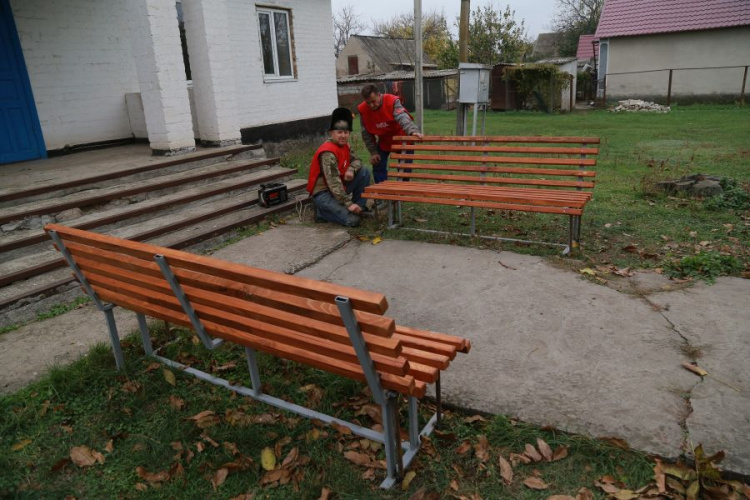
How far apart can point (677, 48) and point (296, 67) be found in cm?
2006

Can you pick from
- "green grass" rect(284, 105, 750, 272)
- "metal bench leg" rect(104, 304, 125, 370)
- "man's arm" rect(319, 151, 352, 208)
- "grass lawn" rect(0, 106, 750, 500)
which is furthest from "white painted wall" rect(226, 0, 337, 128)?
"grass lawn" rect(0, 106, 750, 500)

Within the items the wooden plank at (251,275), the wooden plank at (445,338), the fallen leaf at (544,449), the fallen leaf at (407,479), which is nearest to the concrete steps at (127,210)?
the wooden plank at (251,275)

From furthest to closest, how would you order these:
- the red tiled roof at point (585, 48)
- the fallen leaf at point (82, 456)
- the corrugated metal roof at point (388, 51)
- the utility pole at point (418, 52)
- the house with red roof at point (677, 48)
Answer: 1. the corrugated metal roof at point (388, 51)
2. the red tiled roof at point (585, 48)
3. the house with red roof at point (677, 48)
4. the utility pole at point (418, 52)
5. the fallen leaf at point (82, 456)

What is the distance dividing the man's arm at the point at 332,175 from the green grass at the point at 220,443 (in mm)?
3114

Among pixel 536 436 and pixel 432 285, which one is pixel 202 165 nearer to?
pixel 432 285

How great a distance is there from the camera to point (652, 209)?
6531 mm

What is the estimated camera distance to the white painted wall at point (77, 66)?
26.5ft

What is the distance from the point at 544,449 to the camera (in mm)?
2576

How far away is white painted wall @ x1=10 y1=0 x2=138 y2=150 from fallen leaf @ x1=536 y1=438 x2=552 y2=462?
8.00 meters

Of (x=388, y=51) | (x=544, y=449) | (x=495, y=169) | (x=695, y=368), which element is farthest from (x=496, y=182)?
(x=388, y=51)

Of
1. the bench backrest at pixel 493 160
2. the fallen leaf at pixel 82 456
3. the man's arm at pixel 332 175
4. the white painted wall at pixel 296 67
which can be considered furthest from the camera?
the white painted wall at pixel 296 67

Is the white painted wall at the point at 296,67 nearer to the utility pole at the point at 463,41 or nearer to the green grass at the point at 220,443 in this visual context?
the utility pole at the point at 463,41

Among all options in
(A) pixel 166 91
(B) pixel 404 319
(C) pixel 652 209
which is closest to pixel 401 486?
(B) pixel 404 319

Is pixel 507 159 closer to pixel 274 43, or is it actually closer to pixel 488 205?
pixel 488 205
